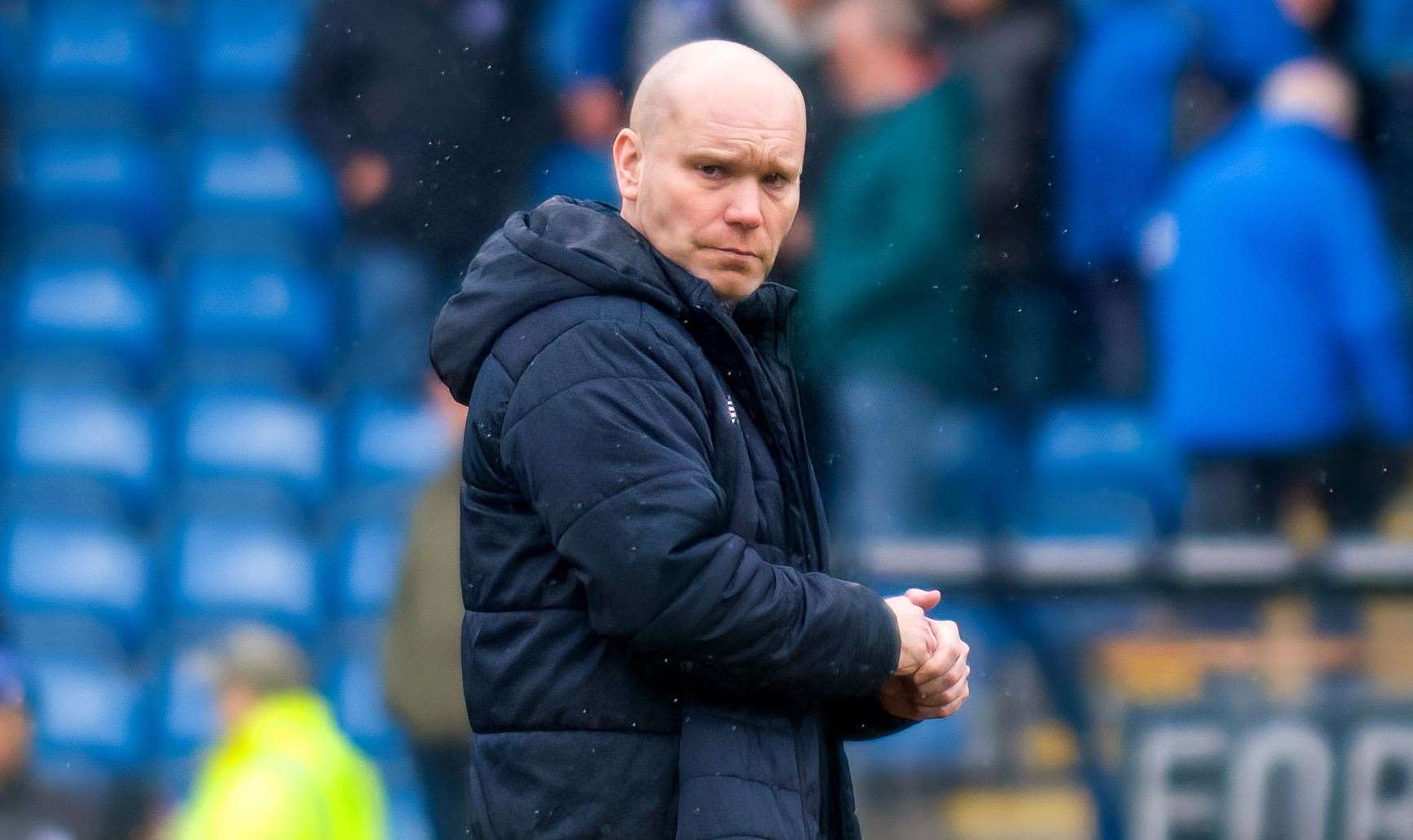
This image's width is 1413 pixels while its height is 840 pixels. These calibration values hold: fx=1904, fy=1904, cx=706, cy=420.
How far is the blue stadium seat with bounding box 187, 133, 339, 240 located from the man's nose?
10.6 ft

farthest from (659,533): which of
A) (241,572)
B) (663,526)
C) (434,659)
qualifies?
(241,572)

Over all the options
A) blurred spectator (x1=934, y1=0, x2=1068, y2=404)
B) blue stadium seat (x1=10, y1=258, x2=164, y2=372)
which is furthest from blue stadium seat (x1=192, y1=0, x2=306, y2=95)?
blurred spectator (x1=934, y1=0, x2=1068, y2=404)

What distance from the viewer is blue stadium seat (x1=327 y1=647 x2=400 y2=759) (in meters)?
5.05

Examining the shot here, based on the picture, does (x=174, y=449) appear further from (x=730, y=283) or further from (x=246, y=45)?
(x=730, y=283)

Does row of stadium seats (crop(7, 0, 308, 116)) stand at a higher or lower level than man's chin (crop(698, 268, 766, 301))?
higher

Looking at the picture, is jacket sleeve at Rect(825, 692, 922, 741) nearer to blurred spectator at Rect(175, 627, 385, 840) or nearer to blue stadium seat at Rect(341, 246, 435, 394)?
blurred spectator at Rect(175, 627, 385, 840)

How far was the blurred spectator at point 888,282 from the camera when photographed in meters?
4.87

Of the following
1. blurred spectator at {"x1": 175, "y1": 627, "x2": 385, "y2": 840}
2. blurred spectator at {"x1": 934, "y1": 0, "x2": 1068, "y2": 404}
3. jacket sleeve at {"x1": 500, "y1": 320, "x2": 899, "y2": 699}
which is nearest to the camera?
jacket sleeve at {"x1": 500, "y1": 320, "x2": 899, "y2": 699}

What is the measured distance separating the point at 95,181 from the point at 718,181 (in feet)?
11.9

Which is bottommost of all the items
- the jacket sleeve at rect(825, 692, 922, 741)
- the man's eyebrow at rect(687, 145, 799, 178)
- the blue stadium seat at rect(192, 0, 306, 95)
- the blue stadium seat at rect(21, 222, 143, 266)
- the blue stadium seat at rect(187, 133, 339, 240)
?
the jacket sleeve at rect(825, 692, 922, 741)

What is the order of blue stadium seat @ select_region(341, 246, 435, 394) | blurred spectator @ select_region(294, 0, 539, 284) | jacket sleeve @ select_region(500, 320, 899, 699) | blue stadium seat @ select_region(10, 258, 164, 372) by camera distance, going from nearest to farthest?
jacket sleeve @ select_region(500, 320, 899, 699)
blurred spectator @ select_region(294, 0, 539, 284)
blue stadium seat @ select_region(341, 246, 435, 394)
blue stadium seat @ select_region(10, 258, 164, 372)

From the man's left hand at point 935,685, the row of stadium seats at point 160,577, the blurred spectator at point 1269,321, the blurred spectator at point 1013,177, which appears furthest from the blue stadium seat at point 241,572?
the man's left hand at point 935,685

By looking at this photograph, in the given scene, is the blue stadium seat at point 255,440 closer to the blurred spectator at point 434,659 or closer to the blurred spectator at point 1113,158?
the blurred spectator at point 434,659

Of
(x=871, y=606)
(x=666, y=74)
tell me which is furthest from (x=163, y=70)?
(x=871, y=606)
